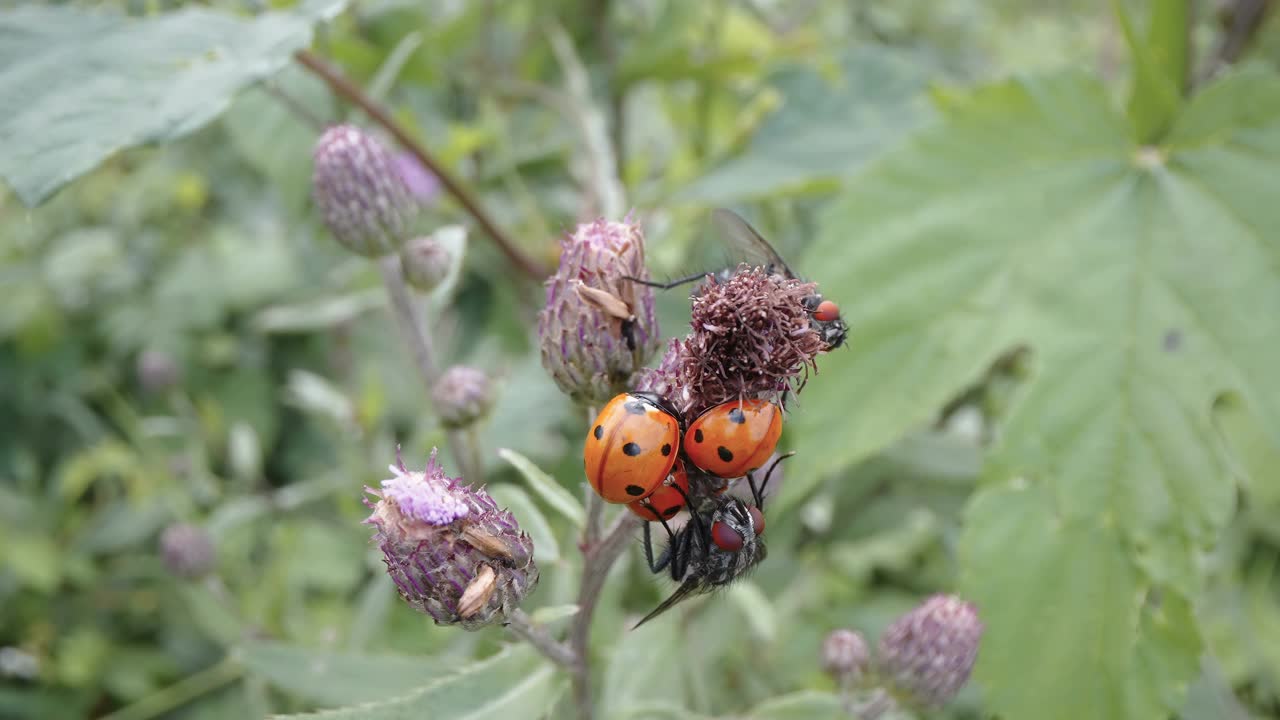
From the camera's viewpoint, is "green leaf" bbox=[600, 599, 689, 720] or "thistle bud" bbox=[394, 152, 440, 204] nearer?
"green leaf" bbox=[600, 599, 689, 720]

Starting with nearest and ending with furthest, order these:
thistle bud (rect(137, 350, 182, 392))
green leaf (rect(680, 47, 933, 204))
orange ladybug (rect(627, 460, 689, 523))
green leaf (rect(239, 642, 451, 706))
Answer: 1. orange ladybug (rect(627, 460, 689, 523))
2. green leaf (rect(239, 642, 451, 706))
3. green leaf (rect(680, 47, 933, 204))
4. thistle bud (rect(137, 350, 182, 392))

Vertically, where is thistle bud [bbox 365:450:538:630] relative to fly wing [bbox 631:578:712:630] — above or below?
above

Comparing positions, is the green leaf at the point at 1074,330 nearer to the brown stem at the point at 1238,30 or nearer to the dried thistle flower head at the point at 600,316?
the dried thistle flower head at the point at 600,316

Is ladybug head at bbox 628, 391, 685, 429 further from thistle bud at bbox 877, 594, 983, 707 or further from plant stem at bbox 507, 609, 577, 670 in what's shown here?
thistle bud at bbox 877, 594, 983, 707

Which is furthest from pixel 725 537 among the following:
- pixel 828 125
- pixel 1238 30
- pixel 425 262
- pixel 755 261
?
pixel 1238 30

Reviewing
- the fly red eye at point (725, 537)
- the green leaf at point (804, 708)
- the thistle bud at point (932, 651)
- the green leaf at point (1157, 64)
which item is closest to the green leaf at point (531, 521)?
the fly red eye at point (725, 537)

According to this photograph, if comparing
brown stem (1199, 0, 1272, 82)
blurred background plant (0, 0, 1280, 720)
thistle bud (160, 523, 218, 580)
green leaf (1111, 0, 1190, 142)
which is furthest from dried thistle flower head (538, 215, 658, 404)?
brown stem (1199, 0, 1272, 82)

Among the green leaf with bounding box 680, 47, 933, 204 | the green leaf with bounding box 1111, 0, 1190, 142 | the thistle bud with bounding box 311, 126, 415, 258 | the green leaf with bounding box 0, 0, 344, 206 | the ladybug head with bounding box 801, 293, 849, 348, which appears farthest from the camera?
the green leaf with bounding box 680, 47, 933, 204

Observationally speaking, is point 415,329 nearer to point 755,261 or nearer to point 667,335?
point 755,261
